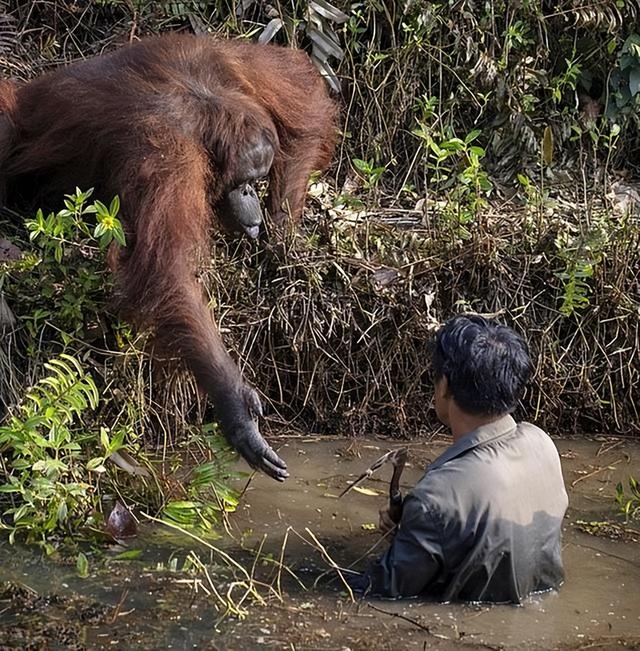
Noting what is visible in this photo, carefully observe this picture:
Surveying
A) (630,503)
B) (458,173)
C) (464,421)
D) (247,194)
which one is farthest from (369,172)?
(464,421)

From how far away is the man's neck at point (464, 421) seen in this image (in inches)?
137

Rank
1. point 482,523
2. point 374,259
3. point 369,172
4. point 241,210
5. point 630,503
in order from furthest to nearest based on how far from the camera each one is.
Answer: point 369,172 → point 374,259 → point 241,210 → point 630,503 → point 482,523

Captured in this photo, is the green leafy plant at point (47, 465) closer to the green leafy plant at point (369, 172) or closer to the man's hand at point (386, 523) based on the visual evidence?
the man's hand at point (386, 523)

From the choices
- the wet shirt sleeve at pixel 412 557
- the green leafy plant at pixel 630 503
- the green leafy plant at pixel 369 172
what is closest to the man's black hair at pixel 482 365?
the wet shirt sleeve at pixel 412 557

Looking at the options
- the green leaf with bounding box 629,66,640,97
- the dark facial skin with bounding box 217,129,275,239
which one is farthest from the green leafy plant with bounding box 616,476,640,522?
the green leaf with bounding box 629,66,640,97

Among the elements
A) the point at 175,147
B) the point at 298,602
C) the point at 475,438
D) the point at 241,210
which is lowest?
the point at 298,602

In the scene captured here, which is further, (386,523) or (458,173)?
(458,173)

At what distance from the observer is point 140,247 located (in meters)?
4.00

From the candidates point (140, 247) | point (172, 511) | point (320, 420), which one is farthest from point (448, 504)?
point (320, 420)

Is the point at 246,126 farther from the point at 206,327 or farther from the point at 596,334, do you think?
the point at 596,334

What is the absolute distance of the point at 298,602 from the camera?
3.50 metres

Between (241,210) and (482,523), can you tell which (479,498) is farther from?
(241,210)

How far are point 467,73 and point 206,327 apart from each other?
2669mm

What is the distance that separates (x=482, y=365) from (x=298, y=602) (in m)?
0.85
